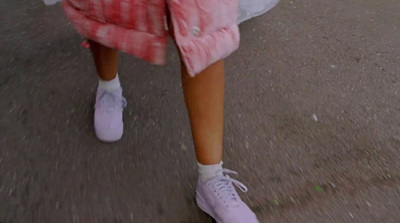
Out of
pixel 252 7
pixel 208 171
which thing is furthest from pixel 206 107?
pixel 252 7

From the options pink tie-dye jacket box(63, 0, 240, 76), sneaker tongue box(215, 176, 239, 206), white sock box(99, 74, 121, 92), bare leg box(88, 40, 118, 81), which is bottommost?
sneaker tongue box(215, 176, 239, 206)

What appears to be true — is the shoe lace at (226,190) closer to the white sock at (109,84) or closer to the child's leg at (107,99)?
the child's leg at (107,99)

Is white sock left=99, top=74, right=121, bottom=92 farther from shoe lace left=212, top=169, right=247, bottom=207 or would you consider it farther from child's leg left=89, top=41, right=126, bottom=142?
shoe lace left=212, top=169, right=247, bottom=207

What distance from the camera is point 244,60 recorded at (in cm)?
237

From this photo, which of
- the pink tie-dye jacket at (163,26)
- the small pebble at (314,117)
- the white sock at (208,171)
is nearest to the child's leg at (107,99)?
the pink tie-dye jacket at (163,26)

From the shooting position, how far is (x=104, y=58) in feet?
5.62

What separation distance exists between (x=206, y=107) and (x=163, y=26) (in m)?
0.29

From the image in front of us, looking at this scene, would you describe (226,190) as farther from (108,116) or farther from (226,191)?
(108,116)

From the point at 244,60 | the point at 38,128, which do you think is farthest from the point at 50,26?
the point at 244,60

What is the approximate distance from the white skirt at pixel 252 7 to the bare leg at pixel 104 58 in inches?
36.5

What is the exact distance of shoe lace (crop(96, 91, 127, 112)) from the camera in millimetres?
1831

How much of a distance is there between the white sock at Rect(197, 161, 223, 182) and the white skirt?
46.6 inches

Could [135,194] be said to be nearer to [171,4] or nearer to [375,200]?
[171,4]

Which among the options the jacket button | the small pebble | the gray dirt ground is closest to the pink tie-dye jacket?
the jacket button
